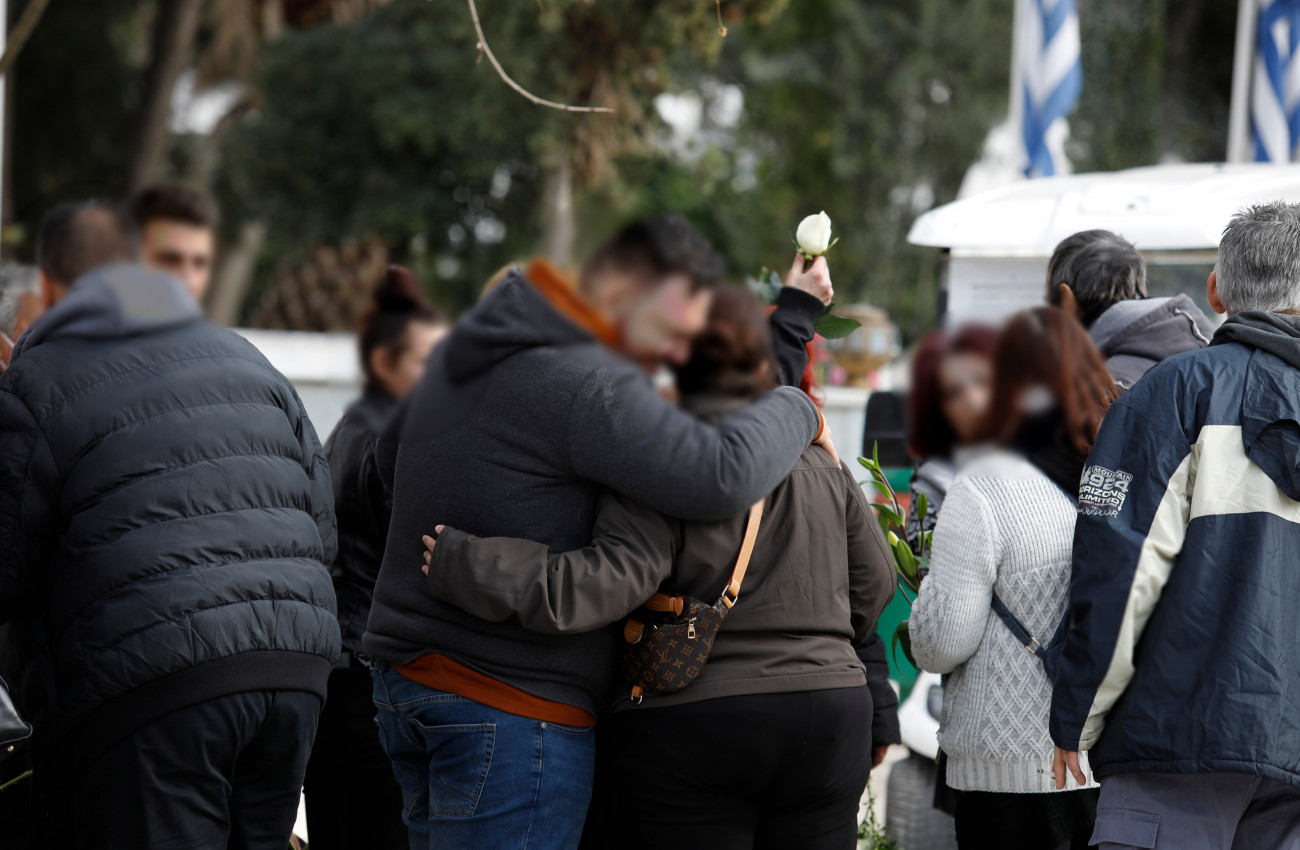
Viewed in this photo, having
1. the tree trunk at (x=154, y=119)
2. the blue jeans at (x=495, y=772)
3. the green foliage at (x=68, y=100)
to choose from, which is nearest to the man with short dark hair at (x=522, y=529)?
the blue jeans at (x=495, y=772)

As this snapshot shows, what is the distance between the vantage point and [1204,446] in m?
1.48

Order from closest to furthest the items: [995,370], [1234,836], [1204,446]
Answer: [995,370]
[1204,446]
[1234,836]

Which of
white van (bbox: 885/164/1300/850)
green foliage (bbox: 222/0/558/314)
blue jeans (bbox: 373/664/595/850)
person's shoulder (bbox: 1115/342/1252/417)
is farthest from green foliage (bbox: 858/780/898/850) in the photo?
green foliage (bbox: 222/0/558/314)

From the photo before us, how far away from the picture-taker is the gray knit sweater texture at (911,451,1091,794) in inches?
72.0

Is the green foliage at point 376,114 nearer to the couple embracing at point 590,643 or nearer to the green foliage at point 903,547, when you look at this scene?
the green foliage at point 903,547

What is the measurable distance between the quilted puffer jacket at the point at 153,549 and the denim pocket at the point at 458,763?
0.32 metres

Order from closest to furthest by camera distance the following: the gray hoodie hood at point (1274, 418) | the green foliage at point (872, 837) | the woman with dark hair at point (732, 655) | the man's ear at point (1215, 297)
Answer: the gray hoodie hood at point (1274, 418) < the woman with dark hair at point (732, 655) < the man's ear at point (1215, 297) < the green foliage at point (872, 837)

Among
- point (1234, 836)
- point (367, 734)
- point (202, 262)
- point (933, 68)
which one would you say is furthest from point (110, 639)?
point (933, 68)

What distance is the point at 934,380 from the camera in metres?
0.99

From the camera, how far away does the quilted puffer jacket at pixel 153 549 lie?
1.79m

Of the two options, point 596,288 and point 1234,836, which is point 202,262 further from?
point 1234,836

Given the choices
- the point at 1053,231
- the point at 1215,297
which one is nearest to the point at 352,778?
the point at 1215,297

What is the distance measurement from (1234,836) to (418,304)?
2028mm

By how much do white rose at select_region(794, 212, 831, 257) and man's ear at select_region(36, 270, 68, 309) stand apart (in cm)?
63
